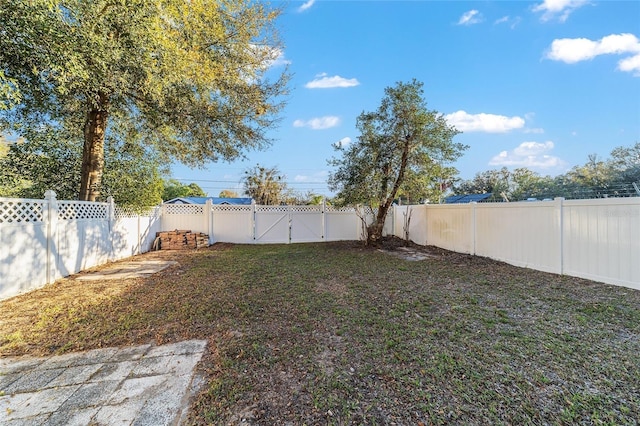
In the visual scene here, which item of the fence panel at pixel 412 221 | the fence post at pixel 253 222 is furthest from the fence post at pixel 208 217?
the fence panel at pixel 412 221

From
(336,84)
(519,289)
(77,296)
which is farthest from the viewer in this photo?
(336,84)

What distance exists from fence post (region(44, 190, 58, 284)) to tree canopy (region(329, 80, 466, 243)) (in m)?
6.11

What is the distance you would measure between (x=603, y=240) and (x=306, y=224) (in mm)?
7569

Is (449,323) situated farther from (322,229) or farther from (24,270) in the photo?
(322,229)

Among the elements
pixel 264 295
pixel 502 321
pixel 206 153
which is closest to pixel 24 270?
pixel 264 295

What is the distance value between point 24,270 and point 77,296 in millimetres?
951

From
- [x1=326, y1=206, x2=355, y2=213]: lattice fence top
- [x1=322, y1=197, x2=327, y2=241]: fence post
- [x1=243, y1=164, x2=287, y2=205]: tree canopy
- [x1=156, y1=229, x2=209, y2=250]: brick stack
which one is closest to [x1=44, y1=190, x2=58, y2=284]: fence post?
[x1=156, y1=229, x2=209, y2=250]: brick stack

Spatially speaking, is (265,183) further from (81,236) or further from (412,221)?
(81,236)

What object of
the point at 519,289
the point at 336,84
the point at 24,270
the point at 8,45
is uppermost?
the point at 336,84

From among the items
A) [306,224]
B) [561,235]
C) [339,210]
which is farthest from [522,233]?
[306,224]

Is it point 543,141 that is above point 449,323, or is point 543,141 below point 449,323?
above

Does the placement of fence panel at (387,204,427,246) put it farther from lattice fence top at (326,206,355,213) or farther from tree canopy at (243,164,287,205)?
tree canopy at (243,164,287,205)

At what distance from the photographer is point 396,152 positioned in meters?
7.46

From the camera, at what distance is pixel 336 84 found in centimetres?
907
